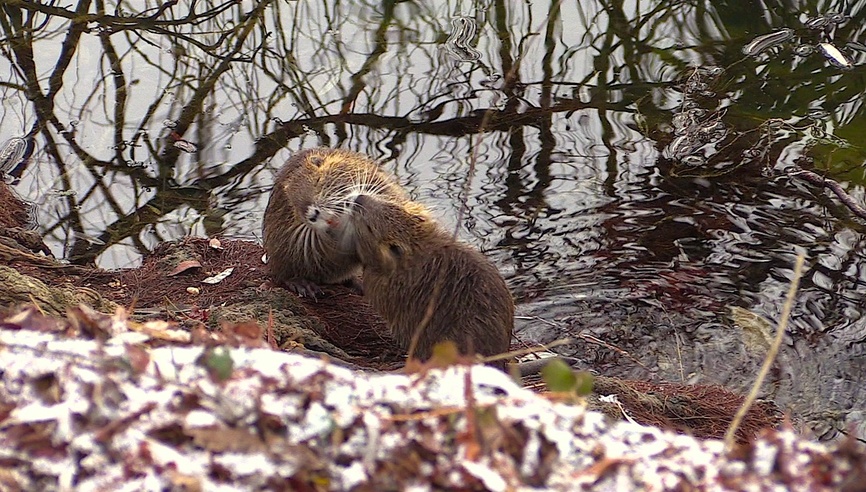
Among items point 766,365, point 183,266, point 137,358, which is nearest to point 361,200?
point 183,266

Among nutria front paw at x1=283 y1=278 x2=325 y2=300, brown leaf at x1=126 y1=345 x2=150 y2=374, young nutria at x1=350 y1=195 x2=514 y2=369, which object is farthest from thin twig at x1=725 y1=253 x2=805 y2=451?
nutria front paw at x1=283 y1=278 x2=325 y2=300

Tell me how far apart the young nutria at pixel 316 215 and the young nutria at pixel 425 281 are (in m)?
0.15

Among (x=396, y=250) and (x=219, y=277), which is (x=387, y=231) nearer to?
(x=396, y=250)

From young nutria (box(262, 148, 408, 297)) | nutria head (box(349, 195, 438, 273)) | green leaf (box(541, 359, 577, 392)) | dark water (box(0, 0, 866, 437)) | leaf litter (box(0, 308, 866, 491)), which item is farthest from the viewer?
dark water (box(0, 0, 866, 437))

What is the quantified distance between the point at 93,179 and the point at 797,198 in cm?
483

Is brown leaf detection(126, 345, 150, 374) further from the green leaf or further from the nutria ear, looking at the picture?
the nutria ear

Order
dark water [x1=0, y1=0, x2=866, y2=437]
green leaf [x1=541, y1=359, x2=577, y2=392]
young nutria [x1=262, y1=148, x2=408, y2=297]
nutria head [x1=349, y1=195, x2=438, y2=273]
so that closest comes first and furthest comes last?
green leaf [x1=541, y1=359, x2=577, y2=392] → nutria head [x1=349, y1=195, x2=438, y2=273] → young nutria [x1=262, y1=148, x2=408, y2=297] → dark water [x1=0, y1=0, x2=866, y2=437]

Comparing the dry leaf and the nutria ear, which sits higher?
the nutria ear

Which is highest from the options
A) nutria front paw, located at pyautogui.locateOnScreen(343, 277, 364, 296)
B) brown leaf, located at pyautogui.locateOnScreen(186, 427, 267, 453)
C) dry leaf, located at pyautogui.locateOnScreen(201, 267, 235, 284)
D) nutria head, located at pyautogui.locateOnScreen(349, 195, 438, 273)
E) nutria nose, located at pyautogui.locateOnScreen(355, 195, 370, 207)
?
nutria nose, located at pyautogui.locateOnScreen(355, 195, 370, 207)

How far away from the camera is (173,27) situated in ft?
25.9

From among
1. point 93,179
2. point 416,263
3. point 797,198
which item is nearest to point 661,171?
point 797,198

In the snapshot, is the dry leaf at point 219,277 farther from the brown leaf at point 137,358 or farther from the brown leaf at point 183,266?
the brown leaf at point 137,358

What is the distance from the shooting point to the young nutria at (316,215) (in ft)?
13.8

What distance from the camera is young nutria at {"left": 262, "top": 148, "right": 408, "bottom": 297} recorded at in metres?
4.21
